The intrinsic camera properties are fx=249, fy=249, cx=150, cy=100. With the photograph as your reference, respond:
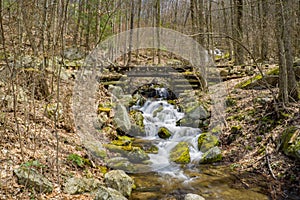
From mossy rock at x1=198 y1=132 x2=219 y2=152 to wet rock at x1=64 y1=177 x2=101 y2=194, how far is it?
12.2ft

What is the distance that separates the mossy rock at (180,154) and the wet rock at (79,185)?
2.88m

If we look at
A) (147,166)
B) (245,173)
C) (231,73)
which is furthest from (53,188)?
(231,73)

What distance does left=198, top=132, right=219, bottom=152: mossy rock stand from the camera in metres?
7.45

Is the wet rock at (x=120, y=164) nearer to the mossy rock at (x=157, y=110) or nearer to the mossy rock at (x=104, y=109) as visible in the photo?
the mossy rock at (x=104, y=109)

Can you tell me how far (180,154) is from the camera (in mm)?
7254

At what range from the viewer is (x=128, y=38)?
2080 cm

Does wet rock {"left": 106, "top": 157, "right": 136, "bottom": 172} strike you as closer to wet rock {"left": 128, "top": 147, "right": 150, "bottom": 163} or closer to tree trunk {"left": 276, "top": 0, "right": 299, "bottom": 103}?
wet rock {"left": 128, "top": 147, "right": 150, "bottom": 163}

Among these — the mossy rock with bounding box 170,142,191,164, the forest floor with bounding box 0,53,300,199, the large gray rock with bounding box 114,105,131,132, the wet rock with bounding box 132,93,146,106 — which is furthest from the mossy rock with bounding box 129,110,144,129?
the forest floor with bounding box 0,53,300,199

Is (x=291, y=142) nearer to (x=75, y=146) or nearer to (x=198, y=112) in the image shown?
(x=198, y=112)

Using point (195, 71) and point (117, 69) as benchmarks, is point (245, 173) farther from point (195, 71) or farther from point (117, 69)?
point (117, 69)

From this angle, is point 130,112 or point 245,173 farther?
point 130,112

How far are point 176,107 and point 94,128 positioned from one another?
4651 millimetres

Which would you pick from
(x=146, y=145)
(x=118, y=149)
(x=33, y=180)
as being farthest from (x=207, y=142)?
(x=33, y=180)

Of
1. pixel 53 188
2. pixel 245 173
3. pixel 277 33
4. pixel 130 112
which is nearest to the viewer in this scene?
pixel 53 188
